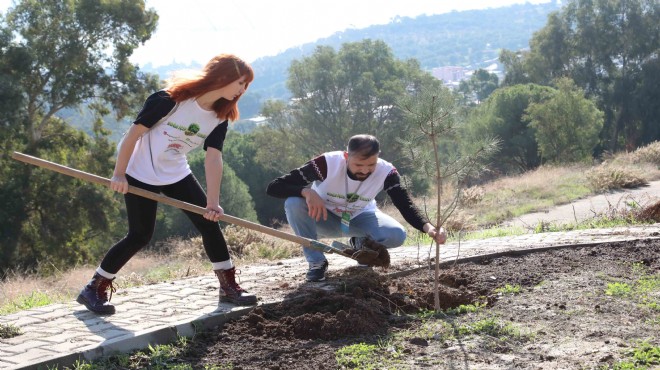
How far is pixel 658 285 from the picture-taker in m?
5.37

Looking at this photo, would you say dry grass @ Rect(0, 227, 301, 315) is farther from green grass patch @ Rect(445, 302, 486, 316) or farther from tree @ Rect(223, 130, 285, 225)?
tree @ Rect(223, 130, 285, 225)

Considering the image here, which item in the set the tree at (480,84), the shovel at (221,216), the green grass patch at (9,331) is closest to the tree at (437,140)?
the shovel at (221,216)

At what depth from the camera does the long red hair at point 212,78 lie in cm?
502

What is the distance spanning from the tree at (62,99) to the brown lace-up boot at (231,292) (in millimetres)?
19600

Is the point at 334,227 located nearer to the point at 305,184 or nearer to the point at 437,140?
the point at 305,184

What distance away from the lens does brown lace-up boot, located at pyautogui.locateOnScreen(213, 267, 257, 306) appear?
17.7 feet

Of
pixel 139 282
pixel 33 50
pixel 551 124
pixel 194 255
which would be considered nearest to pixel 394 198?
pixel 139 282

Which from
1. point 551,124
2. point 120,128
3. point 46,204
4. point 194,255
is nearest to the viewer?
point 194,255

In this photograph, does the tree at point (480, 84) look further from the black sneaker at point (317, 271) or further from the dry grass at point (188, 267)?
the black sneaker at point (317, 271)

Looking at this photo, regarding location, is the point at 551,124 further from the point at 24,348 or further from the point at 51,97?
the point at 24,348

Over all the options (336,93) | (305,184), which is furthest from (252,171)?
(305,184)

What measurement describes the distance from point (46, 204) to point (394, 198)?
2135cm

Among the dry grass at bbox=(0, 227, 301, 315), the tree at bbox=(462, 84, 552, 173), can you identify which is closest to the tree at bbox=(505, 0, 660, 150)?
the tree at bbox=(462, 84, 552, 173)

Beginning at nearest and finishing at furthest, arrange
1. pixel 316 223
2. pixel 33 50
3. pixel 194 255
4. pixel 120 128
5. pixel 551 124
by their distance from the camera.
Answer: pixel 316 223
pixel 194 255
pixel 33 50
pixel 120 128
pixel 551 124
